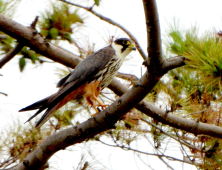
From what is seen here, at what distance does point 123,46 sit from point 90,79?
0.62 metres

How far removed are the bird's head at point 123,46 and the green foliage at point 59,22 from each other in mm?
476

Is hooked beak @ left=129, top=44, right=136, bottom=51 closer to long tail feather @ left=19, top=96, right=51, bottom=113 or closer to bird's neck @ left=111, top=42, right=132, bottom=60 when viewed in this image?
bird's neck @ left=111, top=42, right=132, bottom=60

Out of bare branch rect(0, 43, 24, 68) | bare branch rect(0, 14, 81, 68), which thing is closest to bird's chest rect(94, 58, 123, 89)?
bare branch rect(0, 14, 81, 68)

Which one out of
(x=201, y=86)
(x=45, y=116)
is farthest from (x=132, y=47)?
(x=45, y=116)

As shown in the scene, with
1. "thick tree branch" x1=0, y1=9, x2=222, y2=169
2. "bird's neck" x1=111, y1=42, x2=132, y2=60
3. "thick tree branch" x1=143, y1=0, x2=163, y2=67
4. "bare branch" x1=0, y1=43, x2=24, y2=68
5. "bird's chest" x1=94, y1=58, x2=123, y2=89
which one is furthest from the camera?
"bird's neck" x1=111, y1=42, x2=132, y2=60

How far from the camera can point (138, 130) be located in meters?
3.34

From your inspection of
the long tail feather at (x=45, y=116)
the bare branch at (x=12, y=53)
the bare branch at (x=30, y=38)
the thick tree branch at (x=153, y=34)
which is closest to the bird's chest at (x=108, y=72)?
the bare branch at (x=30, y=38)

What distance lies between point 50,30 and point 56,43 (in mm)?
141

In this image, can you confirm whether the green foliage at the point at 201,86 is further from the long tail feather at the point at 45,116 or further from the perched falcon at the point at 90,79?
the long tail feather at the point at 45,116

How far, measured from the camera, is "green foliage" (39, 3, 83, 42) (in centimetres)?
335

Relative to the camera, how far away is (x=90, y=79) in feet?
9.96

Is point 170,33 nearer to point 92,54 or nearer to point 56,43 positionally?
point 92,54

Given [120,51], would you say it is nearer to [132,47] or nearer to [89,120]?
[132,47]

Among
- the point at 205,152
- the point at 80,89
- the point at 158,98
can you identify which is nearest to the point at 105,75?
the point at 80,89
